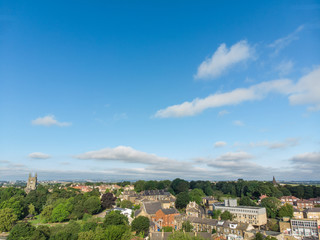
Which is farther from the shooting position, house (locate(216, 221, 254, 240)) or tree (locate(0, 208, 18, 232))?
tree (locate(0, 208, 18, 232))

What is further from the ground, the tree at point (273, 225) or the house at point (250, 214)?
the house at point (250, 214)

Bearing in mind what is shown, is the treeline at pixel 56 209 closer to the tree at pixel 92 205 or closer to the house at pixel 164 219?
the tree at pixel 92 205

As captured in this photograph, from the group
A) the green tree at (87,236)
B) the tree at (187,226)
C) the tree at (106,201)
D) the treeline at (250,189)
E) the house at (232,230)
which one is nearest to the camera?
the green tree at (87,236)

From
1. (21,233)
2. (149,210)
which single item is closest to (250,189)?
(149,210)

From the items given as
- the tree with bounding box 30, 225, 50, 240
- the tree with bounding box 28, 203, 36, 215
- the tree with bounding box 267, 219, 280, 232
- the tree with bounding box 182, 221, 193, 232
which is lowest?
the tree with bounding box 28, 203, 36, 215

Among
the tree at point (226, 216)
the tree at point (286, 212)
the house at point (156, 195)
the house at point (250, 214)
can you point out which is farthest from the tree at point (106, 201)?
the tree at point (286, 212)

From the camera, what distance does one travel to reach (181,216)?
6047cm

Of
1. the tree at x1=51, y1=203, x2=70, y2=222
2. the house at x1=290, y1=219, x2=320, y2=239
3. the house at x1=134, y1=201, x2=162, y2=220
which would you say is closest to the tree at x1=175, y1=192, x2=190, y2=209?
the house at x1=134, y1=201, x2=162, y2=220

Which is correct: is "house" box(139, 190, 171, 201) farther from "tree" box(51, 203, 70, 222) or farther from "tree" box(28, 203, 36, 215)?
"tree" box(28, 203, 36, 215)

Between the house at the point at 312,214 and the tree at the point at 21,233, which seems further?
the house at the point at 312,214

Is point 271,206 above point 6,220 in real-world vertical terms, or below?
above

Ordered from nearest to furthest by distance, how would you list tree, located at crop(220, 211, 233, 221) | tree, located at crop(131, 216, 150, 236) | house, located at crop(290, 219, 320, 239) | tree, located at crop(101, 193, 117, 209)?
house, located at crop(290, 219, 320, 239)
tree, located at crop(131, 216, 150, 236)
tree, located at crop(220, 211, 233, 221)
tree, located at crop(101, 193, 117, 209)

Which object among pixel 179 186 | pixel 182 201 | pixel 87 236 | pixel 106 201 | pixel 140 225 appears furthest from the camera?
pixel 179 186

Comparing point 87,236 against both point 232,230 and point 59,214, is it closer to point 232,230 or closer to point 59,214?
point 232,230
